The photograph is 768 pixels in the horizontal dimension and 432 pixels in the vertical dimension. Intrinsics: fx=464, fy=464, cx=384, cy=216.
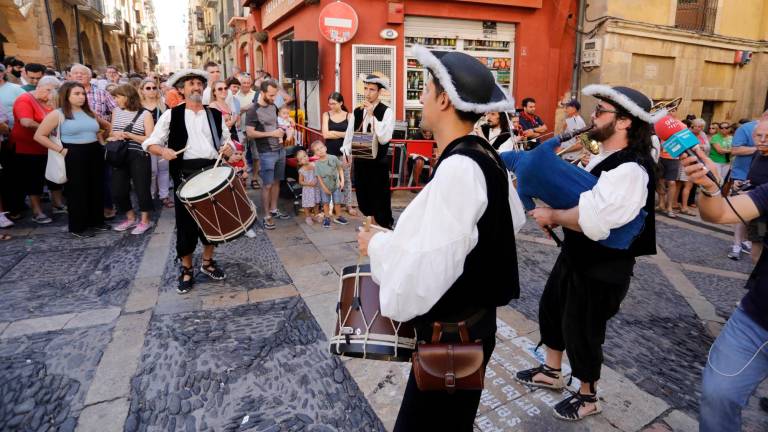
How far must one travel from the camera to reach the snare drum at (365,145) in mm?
5613

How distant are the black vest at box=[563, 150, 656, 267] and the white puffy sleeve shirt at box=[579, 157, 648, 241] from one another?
126 millimetres

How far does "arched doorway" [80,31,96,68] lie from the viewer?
81.2 ft

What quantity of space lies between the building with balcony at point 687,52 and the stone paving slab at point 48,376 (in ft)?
36.5

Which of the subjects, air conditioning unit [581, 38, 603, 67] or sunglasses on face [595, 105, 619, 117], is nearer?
sunglasses on face [595, 105, 619, 117]

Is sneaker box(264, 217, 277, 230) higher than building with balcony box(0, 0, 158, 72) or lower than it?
lower

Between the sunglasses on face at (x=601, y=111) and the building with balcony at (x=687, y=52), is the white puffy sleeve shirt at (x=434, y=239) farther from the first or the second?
the building with balcony at (x=687, y=52)

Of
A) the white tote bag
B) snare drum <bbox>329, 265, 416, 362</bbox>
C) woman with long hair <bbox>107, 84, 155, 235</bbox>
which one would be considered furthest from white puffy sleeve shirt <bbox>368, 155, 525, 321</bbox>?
the white tote bag

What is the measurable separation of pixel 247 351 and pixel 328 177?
3788 millimetres

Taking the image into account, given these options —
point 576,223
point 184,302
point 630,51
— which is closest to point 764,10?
point 630,51

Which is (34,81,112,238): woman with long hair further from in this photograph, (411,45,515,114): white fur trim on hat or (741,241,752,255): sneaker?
(741,241,752,255): sneaker

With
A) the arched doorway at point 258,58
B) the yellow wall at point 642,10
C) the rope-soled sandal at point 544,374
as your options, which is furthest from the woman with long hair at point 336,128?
the arched doorway at point 258,58

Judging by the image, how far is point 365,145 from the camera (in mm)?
5629

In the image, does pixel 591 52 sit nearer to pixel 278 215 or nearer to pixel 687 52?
pixel 687 52

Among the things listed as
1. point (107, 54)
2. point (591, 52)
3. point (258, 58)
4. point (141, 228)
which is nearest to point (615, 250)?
point (141, 228)
